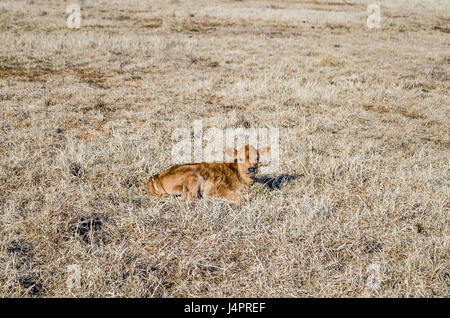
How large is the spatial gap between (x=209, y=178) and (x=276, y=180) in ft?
3.87

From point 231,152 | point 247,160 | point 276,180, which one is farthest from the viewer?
point 276,180

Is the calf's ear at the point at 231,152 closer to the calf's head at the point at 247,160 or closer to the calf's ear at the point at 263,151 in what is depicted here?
the calf's head at the point at 247,160

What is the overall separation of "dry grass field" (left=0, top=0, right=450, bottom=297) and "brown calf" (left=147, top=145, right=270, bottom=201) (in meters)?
0.17

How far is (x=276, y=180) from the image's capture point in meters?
5.58

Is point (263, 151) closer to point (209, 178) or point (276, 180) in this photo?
point (276, 180)

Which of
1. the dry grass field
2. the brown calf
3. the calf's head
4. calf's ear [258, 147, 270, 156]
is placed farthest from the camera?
calf's ear [258, 147, 270, 156]

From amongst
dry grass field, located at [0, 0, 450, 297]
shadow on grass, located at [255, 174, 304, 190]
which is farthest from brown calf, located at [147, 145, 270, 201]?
shadow on grass, located at [255, 174, 304, 190]

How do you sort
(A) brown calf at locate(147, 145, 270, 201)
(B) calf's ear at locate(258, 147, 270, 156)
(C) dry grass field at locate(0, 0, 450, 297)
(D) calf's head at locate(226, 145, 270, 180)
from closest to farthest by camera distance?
(C) dry grass field at locate(0, 0, 450, 297) → (A) brown calf at locate(147, 145, 270, 201) → (D) calf's head at locate(226, 145, 270, 180) → (B) calf's ear at locate(258, 147, 270, 156)

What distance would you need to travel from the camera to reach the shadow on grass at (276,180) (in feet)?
17.7

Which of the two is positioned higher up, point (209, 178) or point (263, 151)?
point (263, 151)

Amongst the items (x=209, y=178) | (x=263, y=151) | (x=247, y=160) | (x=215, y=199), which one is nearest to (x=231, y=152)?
(x=247, y=160)

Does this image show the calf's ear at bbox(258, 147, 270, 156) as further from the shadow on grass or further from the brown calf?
the shadow on grass

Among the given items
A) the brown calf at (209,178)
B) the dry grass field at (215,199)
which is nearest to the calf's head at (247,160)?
the brown calf at (209,178)

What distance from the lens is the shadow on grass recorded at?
213 inches
